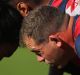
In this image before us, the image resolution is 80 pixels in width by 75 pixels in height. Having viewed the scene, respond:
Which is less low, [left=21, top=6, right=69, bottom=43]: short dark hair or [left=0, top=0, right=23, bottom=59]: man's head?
[left=21, top=6, right=69, bottom=43]: short dark hair

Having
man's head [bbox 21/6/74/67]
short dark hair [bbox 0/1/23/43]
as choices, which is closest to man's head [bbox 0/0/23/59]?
short dark hair [bbox 0/1/23/43]

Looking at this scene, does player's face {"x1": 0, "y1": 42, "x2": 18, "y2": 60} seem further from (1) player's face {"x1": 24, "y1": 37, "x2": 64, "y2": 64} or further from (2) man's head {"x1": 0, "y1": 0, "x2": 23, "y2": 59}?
(1) player's face {"x1": 24, "y1": 37, "x2": 64, "y2": 64}

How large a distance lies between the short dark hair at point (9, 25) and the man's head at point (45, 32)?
0.52 ft

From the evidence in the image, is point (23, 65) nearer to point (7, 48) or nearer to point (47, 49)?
point (7, 48)

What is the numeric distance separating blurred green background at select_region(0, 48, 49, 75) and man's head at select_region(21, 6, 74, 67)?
0.66 metres

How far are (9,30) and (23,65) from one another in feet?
1.89

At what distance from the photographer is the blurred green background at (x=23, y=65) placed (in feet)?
5.67

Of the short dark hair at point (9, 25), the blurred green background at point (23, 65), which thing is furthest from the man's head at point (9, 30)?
the blurred green background at point (23, 65)

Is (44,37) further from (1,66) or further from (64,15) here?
(1,66)

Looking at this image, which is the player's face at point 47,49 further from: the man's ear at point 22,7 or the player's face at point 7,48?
the man's ear at point 22,7

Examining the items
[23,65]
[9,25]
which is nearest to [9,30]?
[9,25]

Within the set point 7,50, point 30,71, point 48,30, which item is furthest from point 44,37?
point 30,71

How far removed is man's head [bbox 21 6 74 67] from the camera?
103 centimetres

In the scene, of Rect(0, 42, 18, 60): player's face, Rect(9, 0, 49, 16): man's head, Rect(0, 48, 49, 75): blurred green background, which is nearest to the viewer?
Rect(0, 42, 18, 60): player's face
